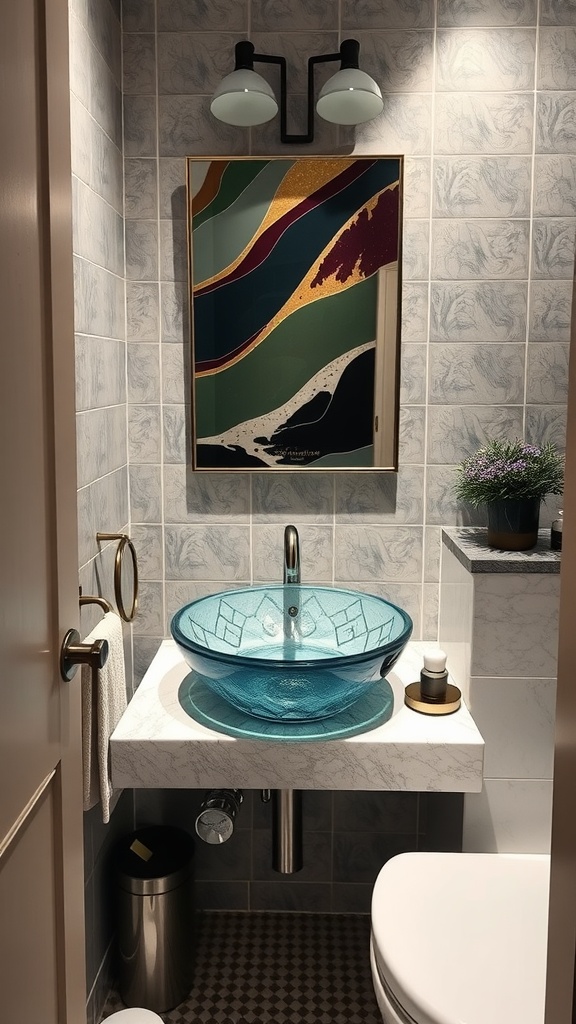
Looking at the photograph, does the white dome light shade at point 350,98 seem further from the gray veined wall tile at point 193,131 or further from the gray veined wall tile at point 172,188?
the gray veined wall tile at point 172,188

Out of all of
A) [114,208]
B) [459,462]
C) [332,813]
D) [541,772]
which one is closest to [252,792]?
[332,813]

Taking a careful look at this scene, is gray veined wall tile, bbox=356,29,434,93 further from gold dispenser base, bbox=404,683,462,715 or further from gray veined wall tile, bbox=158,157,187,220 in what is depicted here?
gold dispenser base, bbox=404,683,462,715

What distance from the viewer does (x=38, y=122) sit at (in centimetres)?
97

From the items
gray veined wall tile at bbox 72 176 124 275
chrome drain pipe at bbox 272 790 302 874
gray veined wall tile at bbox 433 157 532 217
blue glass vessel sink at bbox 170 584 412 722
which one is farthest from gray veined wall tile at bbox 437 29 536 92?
chrome drain pipe at bbox 272 790 302 874

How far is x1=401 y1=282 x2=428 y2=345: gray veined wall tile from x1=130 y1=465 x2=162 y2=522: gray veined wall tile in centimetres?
70

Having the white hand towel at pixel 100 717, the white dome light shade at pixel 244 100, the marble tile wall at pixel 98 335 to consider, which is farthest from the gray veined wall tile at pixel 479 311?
the white hand towel at pixel 100 717

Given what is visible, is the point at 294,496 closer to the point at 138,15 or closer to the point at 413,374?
the point at 413,374

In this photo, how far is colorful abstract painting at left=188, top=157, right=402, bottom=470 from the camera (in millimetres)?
2090

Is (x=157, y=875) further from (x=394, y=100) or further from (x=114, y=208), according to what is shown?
(x=394, y=100)

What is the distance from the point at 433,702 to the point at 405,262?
40.9 inches

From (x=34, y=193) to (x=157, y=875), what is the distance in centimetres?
161

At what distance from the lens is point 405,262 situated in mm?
2141

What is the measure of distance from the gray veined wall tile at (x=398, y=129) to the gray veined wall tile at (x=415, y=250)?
168 millimetres

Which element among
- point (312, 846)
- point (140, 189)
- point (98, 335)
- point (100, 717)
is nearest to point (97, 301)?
point (98, 335)
